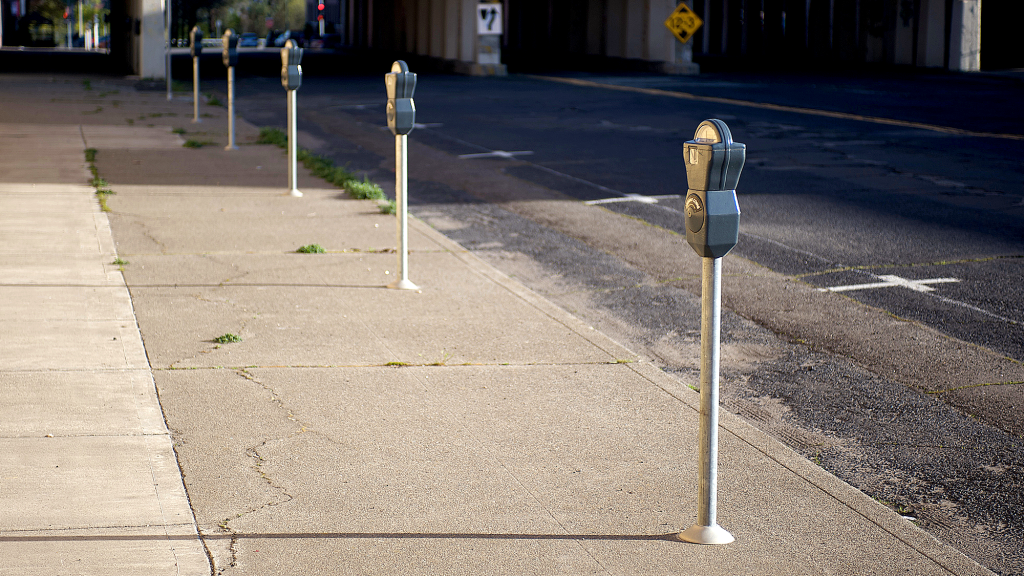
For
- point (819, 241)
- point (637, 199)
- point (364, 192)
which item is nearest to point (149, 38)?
point (364, 192)

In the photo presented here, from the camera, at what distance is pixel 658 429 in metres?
5.14

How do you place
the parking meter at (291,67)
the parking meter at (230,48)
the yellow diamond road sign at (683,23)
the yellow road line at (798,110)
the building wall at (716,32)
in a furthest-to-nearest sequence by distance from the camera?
the building wall at (716,32), the yellow diamond road sign at (683,23), the yellow road line at (798,110), the parking meter at (230,48), the parking meter at (291,67)

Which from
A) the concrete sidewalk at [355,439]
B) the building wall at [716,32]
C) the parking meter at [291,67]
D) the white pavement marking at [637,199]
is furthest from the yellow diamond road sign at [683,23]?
the concrete sidewalk at [355,439]

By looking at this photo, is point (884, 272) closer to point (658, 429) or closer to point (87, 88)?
point (658, 429)

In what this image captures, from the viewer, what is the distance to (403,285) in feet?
25.7

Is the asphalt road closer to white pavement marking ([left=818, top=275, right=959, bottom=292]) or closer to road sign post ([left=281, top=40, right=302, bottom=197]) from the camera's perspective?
white pavement marking ([left=818, top=275, right=959, bottom=292])

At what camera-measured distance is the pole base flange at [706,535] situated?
396cm

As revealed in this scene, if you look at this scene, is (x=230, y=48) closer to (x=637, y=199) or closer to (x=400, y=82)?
(x=637, y=199)

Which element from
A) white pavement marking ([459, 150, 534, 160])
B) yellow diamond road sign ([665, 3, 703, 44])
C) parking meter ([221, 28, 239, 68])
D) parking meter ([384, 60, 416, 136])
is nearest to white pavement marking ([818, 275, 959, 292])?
parking meter ([384, 60, 416, 136])

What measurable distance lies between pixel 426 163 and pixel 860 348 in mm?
9483

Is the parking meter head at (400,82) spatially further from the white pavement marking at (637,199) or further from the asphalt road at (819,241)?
the white pavement marking at (637,199)

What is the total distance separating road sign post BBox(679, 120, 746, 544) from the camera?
3.69 meters

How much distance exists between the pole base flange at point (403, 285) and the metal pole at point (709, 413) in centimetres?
410

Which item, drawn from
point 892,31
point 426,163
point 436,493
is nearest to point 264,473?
point 436,493
